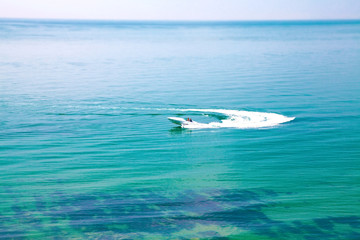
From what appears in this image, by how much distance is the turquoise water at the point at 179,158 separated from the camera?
21.9 meters

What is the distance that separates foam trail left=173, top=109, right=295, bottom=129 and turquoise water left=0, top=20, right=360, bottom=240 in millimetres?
201

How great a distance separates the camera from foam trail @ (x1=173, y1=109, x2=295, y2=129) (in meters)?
39.2

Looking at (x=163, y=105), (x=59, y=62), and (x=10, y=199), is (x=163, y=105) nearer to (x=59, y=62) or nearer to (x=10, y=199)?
(x=10, y=199)

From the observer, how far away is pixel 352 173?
28172 millimetres

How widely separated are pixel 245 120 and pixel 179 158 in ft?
37.3

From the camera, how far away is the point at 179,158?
3180 centimetres

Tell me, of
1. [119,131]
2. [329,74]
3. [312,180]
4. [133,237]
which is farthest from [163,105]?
[329,74]

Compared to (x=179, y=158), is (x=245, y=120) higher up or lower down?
higher up

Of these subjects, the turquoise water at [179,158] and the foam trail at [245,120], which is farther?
the foam trail at [245,120]

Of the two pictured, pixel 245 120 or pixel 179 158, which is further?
pixel 245 120

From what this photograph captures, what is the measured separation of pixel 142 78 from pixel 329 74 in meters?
28.8

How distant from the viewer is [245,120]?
40906 millimetres

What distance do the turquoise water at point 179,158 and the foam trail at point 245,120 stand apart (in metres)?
0.20

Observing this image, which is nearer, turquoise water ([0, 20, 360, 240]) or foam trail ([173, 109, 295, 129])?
turquoise water ([0, 20, 360, 240])
